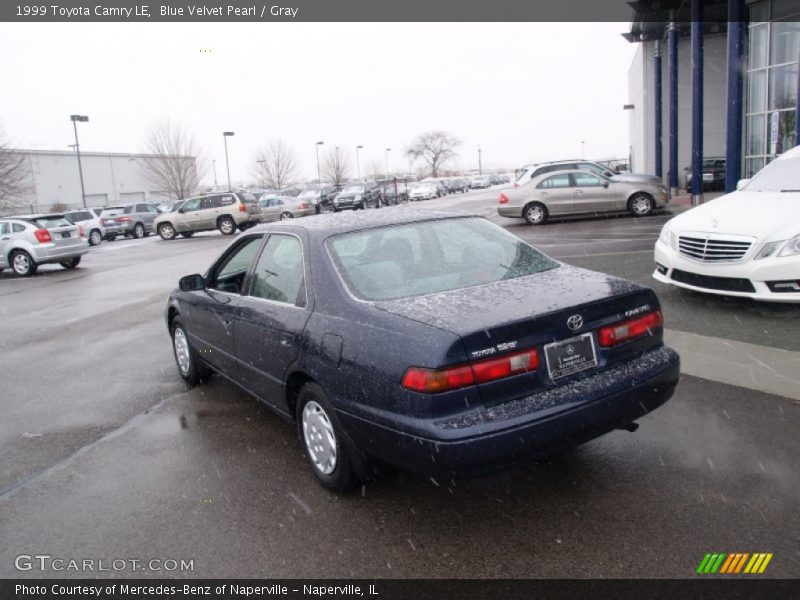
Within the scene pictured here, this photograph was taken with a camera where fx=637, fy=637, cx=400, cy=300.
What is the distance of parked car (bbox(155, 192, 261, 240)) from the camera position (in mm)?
27422

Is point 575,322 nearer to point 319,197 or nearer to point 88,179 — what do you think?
point 319,197

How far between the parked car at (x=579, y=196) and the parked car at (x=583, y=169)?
201 mm

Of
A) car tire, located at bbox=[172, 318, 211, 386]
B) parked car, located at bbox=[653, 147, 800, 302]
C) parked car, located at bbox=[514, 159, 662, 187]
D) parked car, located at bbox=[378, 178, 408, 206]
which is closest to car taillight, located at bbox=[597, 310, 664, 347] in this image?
parked car, located at bbox=[653, 147, 800, 302]

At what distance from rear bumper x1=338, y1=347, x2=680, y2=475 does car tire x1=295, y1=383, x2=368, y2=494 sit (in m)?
0.14

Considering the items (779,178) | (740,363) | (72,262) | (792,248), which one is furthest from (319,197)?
(740,363)

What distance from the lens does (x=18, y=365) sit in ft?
24.2

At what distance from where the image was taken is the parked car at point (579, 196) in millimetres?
18344

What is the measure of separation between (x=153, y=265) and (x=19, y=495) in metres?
14.5

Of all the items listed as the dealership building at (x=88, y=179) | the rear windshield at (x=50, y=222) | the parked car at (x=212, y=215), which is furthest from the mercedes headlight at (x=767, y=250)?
the dealership building at (x=88, y=179)

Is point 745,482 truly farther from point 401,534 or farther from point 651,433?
point 401,534

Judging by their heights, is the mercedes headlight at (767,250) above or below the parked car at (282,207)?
below

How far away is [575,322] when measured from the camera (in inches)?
129

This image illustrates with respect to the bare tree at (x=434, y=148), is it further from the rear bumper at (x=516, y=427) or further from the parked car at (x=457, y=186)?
the rear bumper at (x=516, y=427)
